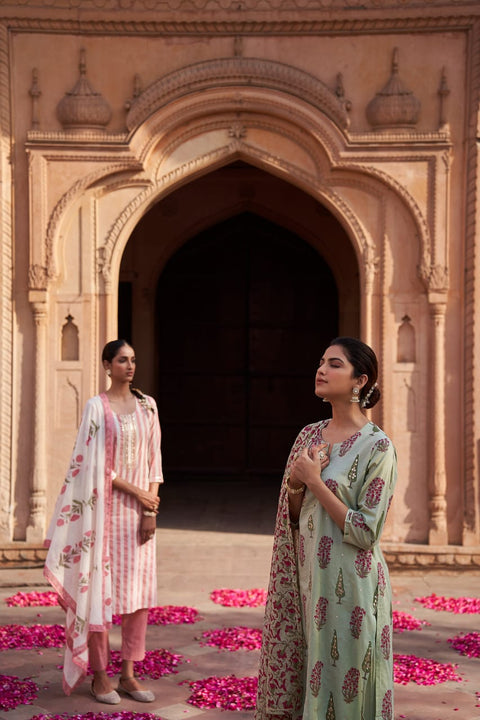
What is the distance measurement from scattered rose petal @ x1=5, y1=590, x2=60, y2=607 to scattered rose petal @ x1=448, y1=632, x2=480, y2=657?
258cm

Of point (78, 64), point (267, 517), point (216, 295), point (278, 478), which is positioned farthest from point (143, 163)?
point (278, 478)

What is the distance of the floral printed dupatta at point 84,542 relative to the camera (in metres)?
4.65

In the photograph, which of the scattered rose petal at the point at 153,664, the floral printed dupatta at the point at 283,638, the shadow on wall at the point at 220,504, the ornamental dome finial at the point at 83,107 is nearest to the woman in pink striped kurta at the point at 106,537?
the scattered rose petal at the point at 153,664

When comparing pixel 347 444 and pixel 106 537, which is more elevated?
pixel 347 444

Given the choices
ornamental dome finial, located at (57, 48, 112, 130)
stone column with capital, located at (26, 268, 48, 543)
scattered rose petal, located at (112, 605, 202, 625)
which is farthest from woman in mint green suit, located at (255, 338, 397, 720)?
ornamental dome finial, located at (57, 48, 112, 130)

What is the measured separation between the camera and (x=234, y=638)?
5770 mm

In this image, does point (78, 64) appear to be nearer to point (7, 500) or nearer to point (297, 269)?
point (7, 500)

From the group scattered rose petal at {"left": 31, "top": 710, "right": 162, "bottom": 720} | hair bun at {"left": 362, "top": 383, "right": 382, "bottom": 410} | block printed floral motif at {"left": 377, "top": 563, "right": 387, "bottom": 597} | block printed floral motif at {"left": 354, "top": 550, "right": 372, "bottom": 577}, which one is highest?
hair bun at {"left": 362, "top": 383, "right": 382, "bottom": 410}

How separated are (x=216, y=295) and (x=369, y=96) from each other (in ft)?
15.1

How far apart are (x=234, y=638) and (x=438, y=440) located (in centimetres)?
261

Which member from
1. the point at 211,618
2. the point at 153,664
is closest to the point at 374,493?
the point at 153,664

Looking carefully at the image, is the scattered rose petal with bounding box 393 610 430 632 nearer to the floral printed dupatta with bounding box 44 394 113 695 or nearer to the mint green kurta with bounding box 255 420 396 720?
the floral printed dupatta with bounding box 44 394 113 695

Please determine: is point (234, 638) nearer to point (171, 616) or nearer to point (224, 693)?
point (171, 616)

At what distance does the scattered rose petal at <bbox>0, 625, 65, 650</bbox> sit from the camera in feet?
18.5
